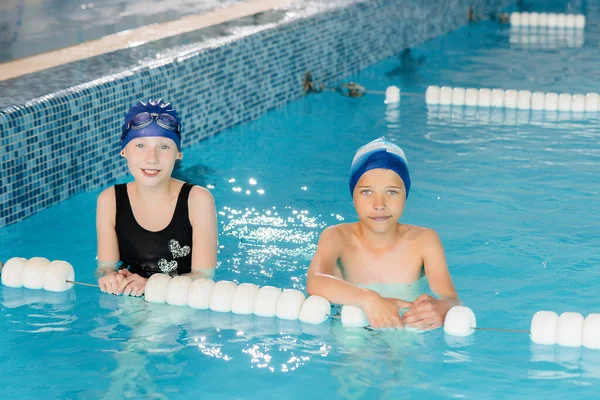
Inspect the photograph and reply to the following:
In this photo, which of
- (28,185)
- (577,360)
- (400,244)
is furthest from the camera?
(28,185)

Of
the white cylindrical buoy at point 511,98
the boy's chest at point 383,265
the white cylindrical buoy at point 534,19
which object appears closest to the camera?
the boy's chest at point 383,265

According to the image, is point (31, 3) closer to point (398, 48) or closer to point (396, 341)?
point (398, 48)

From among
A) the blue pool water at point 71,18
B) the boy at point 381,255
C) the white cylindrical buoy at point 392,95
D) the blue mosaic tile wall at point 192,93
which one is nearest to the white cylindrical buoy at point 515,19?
the blue mosaic tile wall at point 192,93

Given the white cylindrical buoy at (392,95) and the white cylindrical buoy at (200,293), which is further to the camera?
the white cylindrical buoy at (392,95)

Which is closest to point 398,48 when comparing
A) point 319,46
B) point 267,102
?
point 319,46

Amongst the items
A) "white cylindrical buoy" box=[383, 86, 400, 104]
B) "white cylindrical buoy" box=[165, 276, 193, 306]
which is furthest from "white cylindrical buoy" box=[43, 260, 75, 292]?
"white cylindrical buoy" box=[383, 86, 400, 104]

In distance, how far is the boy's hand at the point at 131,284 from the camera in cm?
442

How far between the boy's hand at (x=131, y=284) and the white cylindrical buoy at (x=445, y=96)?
547 centimetres

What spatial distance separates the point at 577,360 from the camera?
407cm

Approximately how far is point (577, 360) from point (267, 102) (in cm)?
564

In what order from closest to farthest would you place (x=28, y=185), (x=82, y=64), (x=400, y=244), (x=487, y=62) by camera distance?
(x=400, y=244) → (x=28, y=185) → (x=82, y=64) → (x=487, y=62)

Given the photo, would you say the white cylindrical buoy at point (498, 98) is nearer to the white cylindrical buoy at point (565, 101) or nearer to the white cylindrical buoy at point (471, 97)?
the white cylindrical buoy at point (471, 97)

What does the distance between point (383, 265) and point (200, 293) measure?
0.86 meters

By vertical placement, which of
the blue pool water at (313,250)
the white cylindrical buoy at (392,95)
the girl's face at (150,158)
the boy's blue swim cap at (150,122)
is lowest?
the blue pool water at (313,250)
